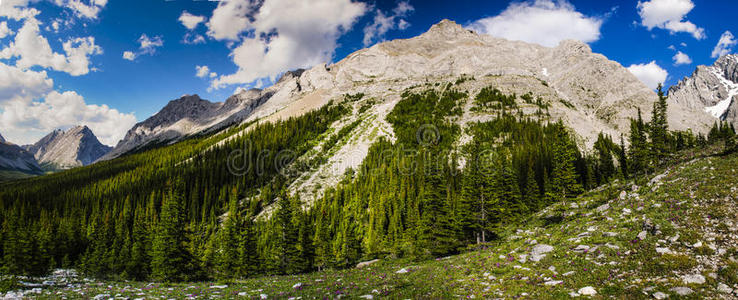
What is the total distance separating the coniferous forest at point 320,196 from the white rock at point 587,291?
20.9m

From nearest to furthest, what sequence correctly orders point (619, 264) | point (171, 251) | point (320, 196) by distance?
point (619, 264)
point (171, 251)
point (320, 196)

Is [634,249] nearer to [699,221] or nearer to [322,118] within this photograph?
[699,221]

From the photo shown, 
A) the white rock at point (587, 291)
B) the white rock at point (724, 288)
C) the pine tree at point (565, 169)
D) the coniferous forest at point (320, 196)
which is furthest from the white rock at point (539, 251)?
the pine tree at point (565, 169)

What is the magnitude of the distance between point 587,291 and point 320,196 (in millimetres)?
83344

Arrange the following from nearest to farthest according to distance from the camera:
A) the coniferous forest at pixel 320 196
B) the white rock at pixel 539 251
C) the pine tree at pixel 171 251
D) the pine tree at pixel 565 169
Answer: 1. the white rock at pixel 539 251
2. the pine tree at pixel 171 251
3. the pine tree at pixel 565 169
4. the coniferous forest at pixel 320 196

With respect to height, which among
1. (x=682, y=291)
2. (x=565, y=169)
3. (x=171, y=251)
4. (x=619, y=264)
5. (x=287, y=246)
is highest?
(x=565, y=169)

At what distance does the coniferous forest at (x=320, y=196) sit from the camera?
36.1m

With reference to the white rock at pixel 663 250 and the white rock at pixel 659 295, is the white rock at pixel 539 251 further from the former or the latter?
the white rock at pixel 659 295

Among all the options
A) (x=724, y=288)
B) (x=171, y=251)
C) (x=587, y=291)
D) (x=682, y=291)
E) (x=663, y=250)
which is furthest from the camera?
(x=171, y=251)

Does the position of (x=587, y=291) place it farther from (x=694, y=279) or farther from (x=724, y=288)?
(x=724, y=288)

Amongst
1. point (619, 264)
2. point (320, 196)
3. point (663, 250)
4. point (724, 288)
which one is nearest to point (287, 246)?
point (619, 264)

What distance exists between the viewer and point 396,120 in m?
137

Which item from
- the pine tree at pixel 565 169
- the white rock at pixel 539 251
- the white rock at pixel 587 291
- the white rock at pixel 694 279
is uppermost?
the pine tree at pixel 565 169

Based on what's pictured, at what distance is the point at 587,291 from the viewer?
1130 cm
